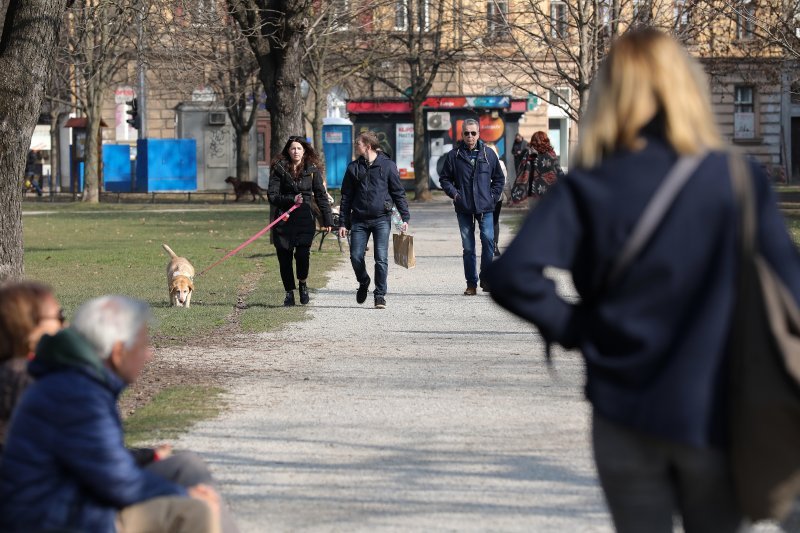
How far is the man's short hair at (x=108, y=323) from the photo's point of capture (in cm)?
389

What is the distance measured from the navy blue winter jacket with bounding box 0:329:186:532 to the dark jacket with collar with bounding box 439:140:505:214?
1109 cm

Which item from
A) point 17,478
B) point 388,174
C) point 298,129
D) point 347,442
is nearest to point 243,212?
point 298,129

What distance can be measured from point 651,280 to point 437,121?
40892 mm

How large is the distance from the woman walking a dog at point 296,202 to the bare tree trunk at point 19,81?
4.16 meters

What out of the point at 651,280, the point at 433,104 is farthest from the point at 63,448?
the point at 433,104

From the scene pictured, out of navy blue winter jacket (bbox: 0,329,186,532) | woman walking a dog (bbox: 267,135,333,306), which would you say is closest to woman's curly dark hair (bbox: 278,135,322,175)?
woman walking a dog (bbox: 267,135,333,306)

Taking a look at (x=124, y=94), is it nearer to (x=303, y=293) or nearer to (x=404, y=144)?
(x=404, y=144)

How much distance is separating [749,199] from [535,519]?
A: 2647 millimetres

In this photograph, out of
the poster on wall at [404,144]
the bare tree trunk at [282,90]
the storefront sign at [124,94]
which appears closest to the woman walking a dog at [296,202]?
the bare tree trunk at [282,90]

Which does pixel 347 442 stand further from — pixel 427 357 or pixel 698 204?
pixel 698 204

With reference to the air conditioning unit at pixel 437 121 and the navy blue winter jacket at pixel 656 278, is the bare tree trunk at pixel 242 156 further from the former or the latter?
the navy blue winter jacket at pixel 656 278

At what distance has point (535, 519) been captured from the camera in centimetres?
548

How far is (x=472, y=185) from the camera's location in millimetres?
14867

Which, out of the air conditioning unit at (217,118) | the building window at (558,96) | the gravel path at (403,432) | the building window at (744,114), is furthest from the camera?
the building window at (744,114)
